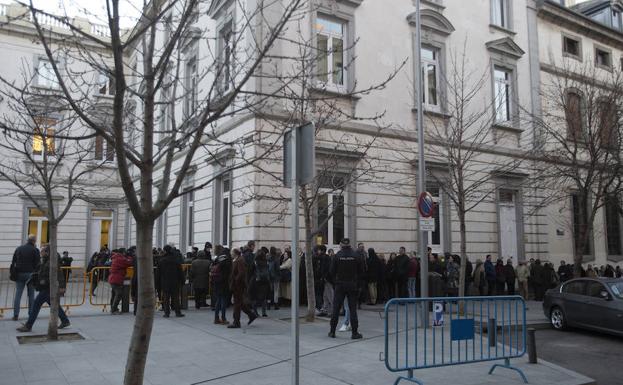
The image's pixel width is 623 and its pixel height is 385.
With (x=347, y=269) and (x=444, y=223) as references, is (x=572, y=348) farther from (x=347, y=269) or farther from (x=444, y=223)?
(x=444, y=223)

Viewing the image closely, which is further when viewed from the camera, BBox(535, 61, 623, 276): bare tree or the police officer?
BBox(535, 61, 623, 276): bare tree

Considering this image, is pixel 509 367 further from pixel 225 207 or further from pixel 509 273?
pixel 509 273

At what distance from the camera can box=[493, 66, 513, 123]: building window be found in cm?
2155

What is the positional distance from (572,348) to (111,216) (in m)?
25.3

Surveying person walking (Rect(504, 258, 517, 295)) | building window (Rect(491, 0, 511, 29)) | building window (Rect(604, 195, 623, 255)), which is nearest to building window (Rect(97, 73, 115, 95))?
person walking (Rect(504, 258, 517, 295))

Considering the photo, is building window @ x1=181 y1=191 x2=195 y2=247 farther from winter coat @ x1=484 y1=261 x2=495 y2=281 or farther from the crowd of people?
winter coat @ x1=484 y1=261 x2=495 y2=281

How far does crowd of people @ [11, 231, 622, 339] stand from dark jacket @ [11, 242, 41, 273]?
2 centimetres

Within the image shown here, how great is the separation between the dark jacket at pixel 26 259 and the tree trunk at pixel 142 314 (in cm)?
865

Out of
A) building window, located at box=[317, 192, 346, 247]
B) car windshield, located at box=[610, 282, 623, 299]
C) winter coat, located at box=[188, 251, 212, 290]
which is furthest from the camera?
building window, located at box=[317, 192, 346, 247]

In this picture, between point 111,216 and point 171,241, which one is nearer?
point 171,241

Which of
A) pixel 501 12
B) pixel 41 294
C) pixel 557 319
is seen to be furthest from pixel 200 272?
pixel 501 12

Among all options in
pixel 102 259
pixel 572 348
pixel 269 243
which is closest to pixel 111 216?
pixel 102 259

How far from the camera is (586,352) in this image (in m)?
10.1

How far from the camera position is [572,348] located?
10.5m
